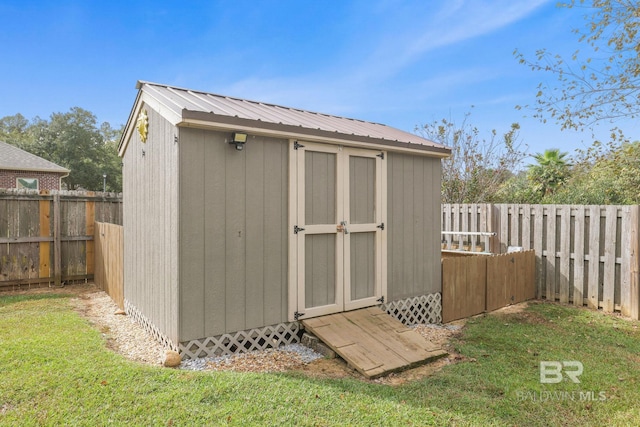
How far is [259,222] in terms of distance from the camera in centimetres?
395

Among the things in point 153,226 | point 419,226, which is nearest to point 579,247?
point 419,226

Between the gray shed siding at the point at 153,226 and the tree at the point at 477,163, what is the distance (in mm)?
9701

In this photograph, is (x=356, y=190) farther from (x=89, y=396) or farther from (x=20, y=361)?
(x=20, y=361)

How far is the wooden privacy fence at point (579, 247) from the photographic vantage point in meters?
5.64

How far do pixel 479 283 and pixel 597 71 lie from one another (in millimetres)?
5645

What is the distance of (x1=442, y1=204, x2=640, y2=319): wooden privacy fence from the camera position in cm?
564

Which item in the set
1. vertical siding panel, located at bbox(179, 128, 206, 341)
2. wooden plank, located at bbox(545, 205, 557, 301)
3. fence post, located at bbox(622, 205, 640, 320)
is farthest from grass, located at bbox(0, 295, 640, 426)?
wooden plank, located at bbox(545, 205, 557, 301)

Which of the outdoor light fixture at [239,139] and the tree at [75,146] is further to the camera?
the tree at [75,146]

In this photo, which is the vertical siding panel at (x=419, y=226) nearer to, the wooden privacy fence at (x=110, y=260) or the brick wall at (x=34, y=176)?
the wooden privacy fence at (x=110, y=260)

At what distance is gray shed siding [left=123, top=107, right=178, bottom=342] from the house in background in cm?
1444

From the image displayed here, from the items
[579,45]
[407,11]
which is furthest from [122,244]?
[579,45]

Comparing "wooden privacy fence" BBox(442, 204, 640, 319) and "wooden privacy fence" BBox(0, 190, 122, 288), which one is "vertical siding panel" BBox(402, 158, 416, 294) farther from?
"wooden privacy fence" BBox(0, 190, 122, 288)

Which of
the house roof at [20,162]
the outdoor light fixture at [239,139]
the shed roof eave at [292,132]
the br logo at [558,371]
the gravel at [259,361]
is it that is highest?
the house roof at [20,162]

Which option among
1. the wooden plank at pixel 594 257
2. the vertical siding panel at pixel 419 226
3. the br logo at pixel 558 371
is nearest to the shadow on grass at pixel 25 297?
the vertical siding panel at pixel 419 226
